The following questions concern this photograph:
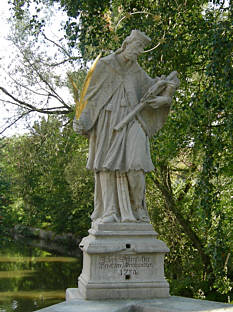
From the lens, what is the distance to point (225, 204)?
10.6 meters

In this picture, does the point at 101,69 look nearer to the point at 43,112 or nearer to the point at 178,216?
the point at 178,216

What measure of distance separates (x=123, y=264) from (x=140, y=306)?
1.99 ft

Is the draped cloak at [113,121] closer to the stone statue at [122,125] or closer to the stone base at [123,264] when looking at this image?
the stone statue at [122,125]

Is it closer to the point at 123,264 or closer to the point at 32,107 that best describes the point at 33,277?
the point at 32,107

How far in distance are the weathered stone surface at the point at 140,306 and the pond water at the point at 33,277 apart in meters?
7.30

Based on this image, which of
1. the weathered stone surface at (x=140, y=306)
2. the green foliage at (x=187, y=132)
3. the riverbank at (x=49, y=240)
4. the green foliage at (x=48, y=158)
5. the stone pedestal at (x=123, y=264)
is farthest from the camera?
the riverbank at (x=49, y=240)

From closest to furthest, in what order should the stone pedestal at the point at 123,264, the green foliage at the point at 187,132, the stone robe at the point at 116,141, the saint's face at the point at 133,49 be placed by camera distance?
the stone pedestal at the point at 123,264 < the stone robe at the point at 116,141 < the saint's face at the point at 133,49 < the green foliage at the point at 187,132

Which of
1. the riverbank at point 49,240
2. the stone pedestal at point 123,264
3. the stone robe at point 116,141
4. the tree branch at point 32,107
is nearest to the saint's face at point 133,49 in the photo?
the stone robe at point 116,141

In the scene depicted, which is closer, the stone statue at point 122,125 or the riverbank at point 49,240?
the stone statue at point 122,125

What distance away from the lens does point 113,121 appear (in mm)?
5727

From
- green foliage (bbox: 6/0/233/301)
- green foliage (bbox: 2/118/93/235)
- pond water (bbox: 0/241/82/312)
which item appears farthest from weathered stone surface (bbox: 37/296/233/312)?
green foliage (bbox: 2/118/93/235)

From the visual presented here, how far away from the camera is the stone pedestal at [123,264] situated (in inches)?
203

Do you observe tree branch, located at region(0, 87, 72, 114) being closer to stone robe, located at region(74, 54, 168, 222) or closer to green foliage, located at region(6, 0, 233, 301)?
green foliage, located at region(6, 0, 233, 301)

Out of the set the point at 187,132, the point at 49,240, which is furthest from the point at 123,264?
the point at 49,240
